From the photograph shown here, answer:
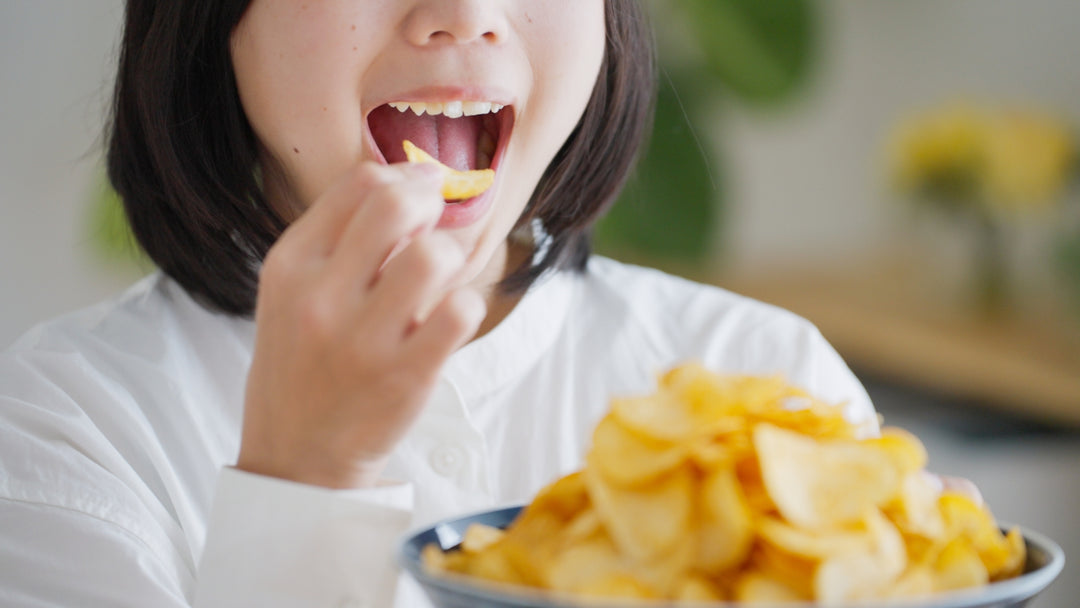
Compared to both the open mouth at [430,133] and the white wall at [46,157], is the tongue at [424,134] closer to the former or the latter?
the open mouth at [430,133]

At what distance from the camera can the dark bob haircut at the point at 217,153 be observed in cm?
65

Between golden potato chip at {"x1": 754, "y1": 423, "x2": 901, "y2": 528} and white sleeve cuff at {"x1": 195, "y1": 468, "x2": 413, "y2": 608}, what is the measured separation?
156 mm

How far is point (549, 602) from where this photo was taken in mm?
273

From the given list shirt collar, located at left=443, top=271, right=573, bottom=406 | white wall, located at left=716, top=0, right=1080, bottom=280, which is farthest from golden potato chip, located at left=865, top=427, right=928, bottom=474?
white wall, located at left=716, top=0, right=1080, bottom=280

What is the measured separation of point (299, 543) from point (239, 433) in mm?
294

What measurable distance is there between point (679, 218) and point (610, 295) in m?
0.66

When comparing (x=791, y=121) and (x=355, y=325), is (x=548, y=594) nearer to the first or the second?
(x=355, y=325)

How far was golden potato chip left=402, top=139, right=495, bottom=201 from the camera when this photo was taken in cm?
55

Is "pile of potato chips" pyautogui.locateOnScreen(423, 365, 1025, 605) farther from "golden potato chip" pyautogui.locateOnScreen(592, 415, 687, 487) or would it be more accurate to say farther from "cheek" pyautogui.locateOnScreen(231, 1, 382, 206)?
"cheek" pyautogui.locateOnScreen(231, 1, 382, 206)

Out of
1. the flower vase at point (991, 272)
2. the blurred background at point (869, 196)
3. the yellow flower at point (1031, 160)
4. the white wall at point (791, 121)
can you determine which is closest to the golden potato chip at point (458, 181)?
Result: the blurred background at point (869, 196)

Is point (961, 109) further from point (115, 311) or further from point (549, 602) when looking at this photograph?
point (549, 602)

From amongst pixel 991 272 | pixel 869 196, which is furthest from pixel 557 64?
pixel 869 196

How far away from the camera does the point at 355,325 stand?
0.39 metres

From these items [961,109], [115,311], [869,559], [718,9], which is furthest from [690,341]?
[961,109]
